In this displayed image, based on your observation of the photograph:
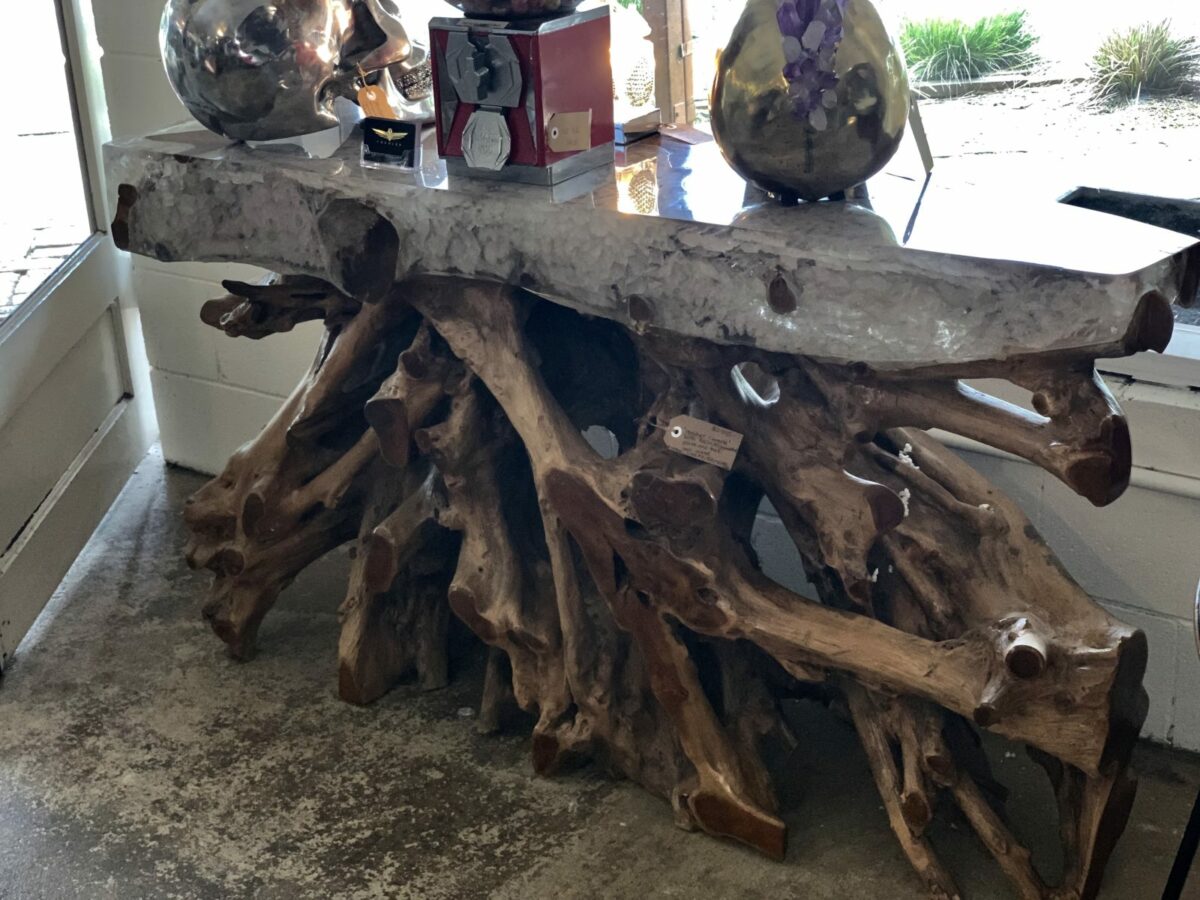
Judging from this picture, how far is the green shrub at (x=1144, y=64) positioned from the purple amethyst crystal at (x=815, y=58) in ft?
3.25

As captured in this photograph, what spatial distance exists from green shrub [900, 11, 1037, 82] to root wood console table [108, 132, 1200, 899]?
672 millimetres

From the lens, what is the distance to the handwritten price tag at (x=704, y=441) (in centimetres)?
199

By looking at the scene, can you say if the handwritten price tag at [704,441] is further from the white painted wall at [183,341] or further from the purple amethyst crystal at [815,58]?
the white painted wall at [183,341]

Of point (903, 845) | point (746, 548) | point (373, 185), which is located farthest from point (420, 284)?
point (903, 845)

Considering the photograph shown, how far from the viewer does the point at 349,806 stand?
2262 millimetres

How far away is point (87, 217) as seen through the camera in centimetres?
321

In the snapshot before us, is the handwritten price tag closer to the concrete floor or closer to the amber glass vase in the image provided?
the amber glass vase

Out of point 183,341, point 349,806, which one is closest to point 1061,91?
point 349,806

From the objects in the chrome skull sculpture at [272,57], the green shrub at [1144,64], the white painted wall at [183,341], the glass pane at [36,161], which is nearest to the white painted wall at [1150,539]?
the green shrub at [1144,64]

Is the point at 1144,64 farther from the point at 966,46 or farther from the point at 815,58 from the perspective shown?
the point at 815,58

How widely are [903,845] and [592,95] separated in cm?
124

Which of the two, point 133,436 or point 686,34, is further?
point 133,436

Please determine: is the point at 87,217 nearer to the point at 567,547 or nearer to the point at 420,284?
the point at 420,284

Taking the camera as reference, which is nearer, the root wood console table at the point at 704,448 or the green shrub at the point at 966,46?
the root wood console table at the point at 704,448
